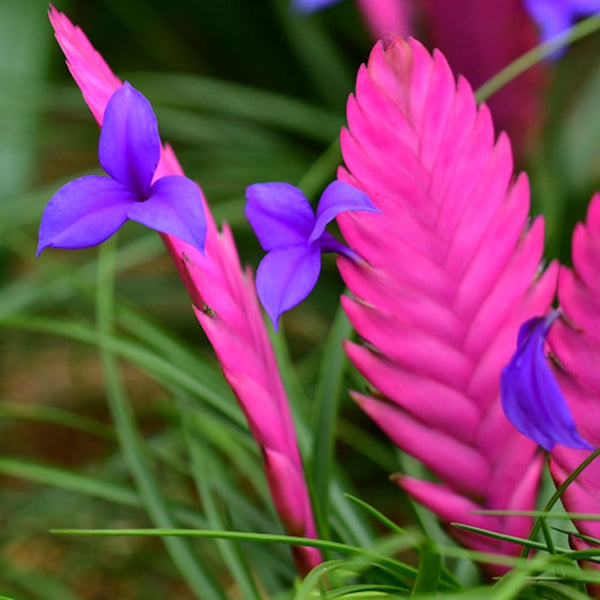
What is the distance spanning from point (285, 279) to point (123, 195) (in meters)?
0.08

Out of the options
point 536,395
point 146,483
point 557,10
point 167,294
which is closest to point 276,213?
point 536,395

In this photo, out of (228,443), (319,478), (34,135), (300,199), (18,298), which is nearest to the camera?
(300,199)

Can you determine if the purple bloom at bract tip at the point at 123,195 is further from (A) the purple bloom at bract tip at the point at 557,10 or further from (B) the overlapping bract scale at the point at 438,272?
(A) the purple bloom at bract tip at the point at 557,10

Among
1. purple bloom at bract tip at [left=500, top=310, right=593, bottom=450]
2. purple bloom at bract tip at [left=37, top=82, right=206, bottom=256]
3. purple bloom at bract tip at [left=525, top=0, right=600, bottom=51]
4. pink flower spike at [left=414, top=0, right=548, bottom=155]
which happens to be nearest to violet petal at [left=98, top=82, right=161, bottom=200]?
purple bloom at bract tip at [left=37, top=82, right=206, bottom=256]

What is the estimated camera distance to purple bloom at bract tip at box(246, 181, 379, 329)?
0.35 metres

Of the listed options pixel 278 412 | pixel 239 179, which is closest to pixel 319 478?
pixel 278 412

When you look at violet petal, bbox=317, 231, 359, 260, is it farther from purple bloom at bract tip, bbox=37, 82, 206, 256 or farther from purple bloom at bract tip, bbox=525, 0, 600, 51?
purple bloom at bract tip, bbox=525, 0, 600, 51

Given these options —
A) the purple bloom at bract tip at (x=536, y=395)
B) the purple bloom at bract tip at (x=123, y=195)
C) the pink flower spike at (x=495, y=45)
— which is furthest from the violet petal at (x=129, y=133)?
the pink flower spike at (x=495, y=45)

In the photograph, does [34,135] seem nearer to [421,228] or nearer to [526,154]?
[526,154]

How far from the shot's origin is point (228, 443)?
634 millimetres

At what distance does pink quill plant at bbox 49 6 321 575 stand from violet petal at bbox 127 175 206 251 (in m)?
0.02

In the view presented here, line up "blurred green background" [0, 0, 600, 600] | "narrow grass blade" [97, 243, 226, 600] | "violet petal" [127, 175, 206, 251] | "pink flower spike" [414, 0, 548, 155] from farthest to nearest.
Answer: "pink flower spike" [414, 0, 548, 155] → "blurred green background" [0, 0, 600, 600] → "narrow grass blade" [97, 243, 226, 600] → "violet petal" [127, 175, 206, 251]

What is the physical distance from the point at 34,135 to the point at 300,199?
730mm

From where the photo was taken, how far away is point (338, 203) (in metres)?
0.35
